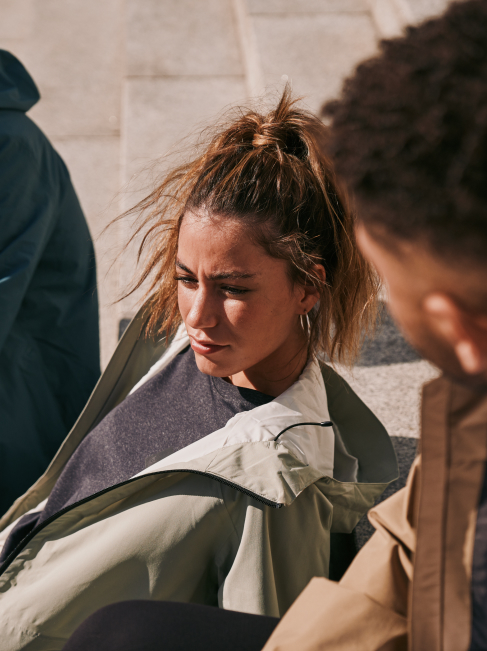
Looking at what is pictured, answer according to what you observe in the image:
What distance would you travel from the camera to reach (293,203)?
1.46 metres

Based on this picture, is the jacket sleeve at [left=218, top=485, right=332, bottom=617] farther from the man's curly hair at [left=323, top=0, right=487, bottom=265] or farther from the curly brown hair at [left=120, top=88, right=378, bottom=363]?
the man's curly hair at [left=323, top=0, right=487, bottom=265]

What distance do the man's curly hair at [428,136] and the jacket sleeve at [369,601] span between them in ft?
1.64

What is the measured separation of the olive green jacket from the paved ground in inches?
60.0

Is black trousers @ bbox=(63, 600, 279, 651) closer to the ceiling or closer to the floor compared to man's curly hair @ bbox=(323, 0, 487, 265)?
closer to the floor

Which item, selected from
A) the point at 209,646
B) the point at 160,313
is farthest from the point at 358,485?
the point at 160,313

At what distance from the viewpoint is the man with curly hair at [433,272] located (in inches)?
22.7

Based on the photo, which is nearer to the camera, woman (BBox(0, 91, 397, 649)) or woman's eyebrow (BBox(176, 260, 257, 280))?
woman (BBox(0, 91, 397, 649))

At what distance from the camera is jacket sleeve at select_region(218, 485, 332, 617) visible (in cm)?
121

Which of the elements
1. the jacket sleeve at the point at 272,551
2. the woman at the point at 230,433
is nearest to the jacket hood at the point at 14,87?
the woman at the point at 230,433

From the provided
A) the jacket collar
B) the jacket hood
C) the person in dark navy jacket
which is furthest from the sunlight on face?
the jacket hood

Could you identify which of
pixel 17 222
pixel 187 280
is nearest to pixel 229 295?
pixel 187 280

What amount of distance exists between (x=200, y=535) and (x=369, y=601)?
447 mm

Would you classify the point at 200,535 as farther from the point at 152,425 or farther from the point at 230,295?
the point at 230,295

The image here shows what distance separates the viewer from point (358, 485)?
4.61 ft
